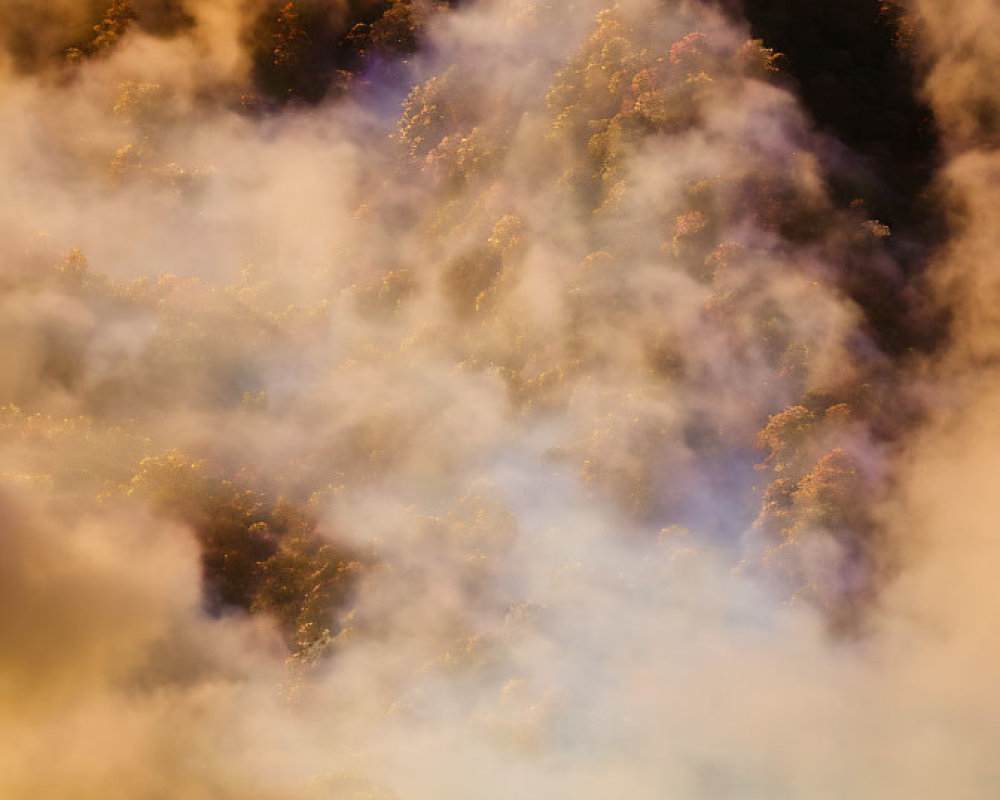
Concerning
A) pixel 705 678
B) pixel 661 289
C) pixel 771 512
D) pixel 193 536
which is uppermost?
pixel 661 289

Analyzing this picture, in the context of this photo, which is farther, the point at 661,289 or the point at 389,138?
the point at 389,138

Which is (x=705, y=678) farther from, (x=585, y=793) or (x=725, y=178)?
(x=725, y=178)

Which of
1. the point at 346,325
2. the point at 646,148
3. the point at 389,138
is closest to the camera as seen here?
the point at 646,148

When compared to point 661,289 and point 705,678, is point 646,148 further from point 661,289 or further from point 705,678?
point 705,678

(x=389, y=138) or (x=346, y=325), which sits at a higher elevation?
(x=389, y=138)

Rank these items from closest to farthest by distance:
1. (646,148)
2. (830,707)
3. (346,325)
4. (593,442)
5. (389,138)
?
(830,707) → (593,442) → (646,148) → (346,325) → (389,138)

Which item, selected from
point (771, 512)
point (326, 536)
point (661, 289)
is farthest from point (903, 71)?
point (326, 536)
